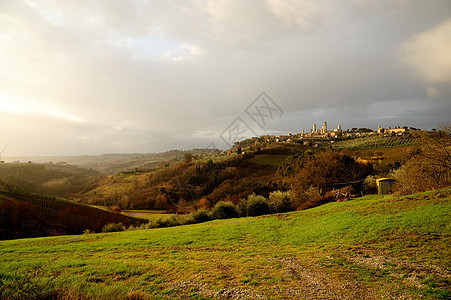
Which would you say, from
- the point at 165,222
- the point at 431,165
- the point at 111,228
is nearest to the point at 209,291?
the point at 431,165

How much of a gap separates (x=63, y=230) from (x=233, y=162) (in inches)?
2272

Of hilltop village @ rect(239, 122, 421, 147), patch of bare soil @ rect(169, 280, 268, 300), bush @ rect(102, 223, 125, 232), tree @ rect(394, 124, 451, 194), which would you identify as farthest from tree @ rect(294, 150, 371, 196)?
hilltop village @ rect(239, 122, 421, 147)

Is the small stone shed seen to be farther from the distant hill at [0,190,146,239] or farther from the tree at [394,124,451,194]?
the distant hill at [0,190,146,239]

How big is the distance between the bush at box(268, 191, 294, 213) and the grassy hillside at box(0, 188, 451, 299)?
12.1m

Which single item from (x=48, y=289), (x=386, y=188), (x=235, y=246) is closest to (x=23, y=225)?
(x=235, y=246)

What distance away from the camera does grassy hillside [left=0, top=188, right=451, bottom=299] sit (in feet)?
19.7

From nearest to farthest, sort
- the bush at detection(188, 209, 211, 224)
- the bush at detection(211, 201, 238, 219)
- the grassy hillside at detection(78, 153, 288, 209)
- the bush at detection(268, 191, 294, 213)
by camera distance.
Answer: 1. the bush at detection(268, 191, 294, 213)
2. the bush at detection(188, 209, 211, 224)
3. the bush at detection(211, 201, 238, 219)
4. the grassy hillside at detection(78, 153, 288, 209)

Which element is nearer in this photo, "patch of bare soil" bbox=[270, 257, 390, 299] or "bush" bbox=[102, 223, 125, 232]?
"patch of bare soil" bbox=[270, 257, 390, 299]

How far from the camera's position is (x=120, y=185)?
91.9 metres

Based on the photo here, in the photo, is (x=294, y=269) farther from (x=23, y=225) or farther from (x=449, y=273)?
(x=23, y=225)

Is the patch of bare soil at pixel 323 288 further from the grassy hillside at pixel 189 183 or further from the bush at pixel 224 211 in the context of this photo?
the grassy hillside at pixel 189 183

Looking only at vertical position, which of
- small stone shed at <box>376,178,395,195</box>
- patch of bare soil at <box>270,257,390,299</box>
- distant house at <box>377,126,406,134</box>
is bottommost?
small stone shed at <box>376,178,395,195</box>

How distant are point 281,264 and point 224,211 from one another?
21.5m

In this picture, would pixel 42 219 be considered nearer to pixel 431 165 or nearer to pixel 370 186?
pixel 370 186
